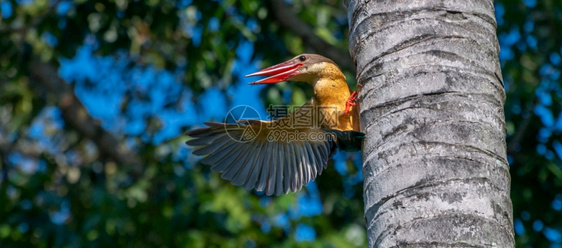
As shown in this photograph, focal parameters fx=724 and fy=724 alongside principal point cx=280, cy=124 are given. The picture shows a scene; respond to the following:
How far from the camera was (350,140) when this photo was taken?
2.33m

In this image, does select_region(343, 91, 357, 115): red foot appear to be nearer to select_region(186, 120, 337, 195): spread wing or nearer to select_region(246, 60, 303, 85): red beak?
select_region(186, 120, 337, 195): spread wing

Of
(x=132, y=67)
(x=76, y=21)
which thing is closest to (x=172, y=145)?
(x=76, y=21)

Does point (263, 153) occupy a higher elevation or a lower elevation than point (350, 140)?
higher

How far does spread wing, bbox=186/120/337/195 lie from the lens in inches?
122

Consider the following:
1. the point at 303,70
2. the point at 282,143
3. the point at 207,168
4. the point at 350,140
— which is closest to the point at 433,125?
the point at 350,140

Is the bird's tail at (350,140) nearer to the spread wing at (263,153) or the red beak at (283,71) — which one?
the spread wing at (263,153)

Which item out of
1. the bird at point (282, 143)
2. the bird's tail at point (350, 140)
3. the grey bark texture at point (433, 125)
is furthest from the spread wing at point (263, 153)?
the grey bark texture at point (433, 125)

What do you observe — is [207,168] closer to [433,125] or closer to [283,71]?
[283,71]

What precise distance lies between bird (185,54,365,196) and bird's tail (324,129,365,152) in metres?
0.39

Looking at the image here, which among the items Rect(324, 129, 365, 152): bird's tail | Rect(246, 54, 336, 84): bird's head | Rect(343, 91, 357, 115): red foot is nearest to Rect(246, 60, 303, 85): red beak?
Rect(246, 54, 336, 84): bird's head

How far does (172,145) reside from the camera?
19.9ft

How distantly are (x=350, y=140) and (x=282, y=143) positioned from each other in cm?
96

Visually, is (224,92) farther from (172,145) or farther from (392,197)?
(392,197)

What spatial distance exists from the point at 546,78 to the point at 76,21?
3447 millimetres
